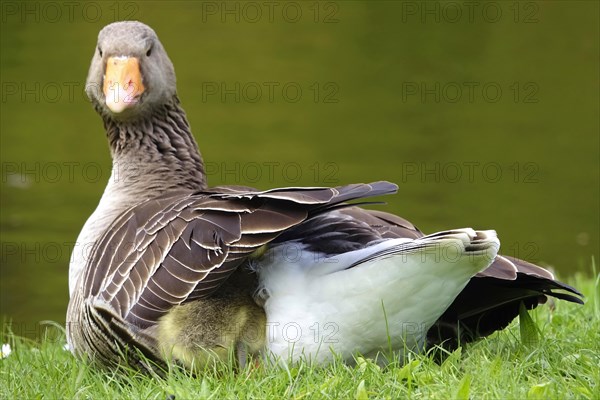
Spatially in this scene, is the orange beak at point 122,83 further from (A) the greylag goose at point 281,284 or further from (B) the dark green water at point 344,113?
(B) the dark green water at point 344,113

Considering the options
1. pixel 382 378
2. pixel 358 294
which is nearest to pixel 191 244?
pixel 358 294

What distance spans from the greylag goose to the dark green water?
442 centimetres

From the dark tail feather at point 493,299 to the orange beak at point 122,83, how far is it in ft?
7.19

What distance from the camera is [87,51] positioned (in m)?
18.9

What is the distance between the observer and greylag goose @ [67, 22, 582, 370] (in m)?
4.32

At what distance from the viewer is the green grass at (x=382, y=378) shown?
13.1 feet

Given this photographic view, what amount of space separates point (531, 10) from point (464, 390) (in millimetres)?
19914

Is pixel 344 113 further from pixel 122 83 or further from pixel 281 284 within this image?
pixel 281 284

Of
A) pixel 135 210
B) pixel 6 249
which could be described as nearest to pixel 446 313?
pixel 135 210

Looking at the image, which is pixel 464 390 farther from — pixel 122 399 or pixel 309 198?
pixel 122 399

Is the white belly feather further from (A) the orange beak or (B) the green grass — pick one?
(A) the orange beak

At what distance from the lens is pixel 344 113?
1688 cm

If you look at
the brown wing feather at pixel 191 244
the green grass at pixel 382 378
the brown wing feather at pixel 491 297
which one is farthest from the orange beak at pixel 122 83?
the brown wing feather at pixel 491 297

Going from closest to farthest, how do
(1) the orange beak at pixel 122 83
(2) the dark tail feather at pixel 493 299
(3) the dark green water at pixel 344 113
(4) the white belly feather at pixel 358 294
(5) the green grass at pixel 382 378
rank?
(5) the green grass at pixel 382 378 → (4) the white belly feather at pixel 358 294 → (2) the dark tail feather at pixel 493 299 → (1) the orange beak at pixel 122 83 → (3) the dark green water at pixel 344 113
